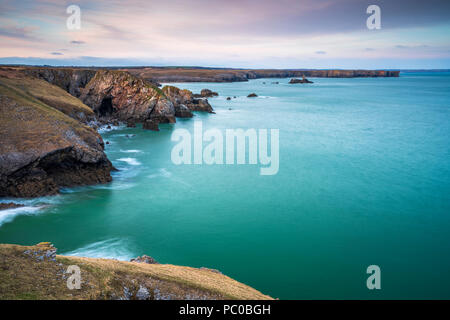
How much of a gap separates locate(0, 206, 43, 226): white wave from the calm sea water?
0.33 feet

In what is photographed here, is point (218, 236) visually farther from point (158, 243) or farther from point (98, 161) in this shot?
point (98, 161)

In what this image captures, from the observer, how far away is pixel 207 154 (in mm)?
35156

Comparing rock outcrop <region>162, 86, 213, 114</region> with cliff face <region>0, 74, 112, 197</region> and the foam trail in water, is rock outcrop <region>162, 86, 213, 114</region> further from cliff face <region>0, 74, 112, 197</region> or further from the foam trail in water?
cliff face <region>0, 74, 112, 197</region>

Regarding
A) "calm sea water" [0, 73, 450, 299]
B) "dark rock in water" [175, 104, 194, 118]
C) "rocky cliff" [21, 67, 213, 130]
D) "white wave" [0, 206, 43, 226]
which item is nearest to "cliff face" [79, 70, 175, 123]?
"rocky cliff" [21, 67, 213, 130]

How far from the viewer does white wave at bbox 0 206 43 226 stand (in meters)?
17.9

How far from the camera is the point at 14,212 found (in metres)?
18.5

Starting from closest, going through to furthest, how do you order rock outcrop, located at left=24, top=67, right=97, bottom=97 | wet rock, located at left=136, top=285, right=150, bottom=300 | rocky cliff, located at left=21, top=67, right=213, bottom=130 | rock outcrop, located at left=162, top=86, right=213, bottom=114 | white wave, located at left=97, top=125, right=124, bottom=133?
wet rock, located at left=136, top=285, right=150, bottom=300 → white wave, located at left=97, top=125, right=124, bottom=133 → rocky cliff, located at left=21, top=67, right=213, bottom=130 → rock outcrop, located at left=24, top=67, right=97, bottom=97 → rock outcrop, located at left=162, top=86, right=213, bottom=114

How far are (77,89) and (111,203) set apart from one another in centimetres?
4441

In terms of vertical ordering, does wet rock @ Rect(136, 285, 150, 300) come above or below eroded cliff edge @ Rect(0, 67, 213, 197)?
below

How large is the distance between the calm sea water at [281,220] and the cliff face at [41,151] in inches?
49.5

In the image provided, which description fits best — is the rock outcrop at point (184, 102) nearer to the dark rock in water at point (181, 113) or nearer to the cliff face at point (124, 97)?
the dark rock in water at point (181, 113)

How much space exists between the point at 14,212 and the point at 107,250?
22.1 ft

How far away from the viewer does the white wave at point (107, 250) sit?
1578 centimetres
